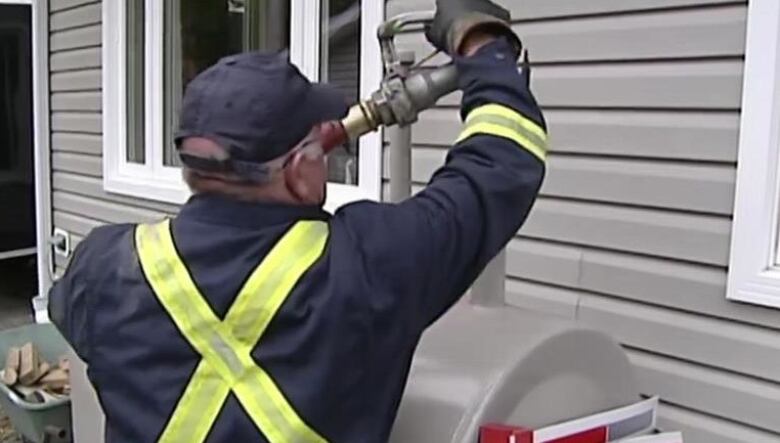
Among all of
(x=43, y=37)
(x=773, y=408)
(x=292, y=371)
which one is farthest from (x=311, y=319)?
(x=43, y=37)

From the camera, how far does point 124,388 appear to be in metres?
1.37

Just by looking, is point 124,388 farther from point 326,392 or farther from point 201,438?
point 326,392

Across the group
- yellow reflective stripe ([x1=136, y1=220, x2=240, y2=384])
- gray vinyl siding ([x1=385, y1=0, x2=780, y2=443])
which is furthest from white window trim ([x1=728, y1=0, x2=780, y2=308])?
yellow reflective stripe ([x1=136, y1=220, x2=240, y2=384])

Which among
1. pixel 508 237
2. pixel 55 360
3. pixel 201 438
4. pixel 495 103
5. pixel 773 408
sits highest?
pixel 495 103

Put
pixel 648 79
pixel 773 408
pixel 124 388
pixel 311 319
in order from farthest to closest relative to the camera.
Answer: pixel 648 79
pixel 773 408
pixel 124 388
pixel 311 319

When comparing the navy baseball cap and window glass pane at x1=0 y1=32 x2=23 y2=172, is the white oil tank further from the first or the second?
window glass pane at x1=0 y1=32 x2=23 y2=172

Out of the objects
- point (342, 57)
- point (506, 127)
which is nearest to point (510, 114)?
point (506, 127)

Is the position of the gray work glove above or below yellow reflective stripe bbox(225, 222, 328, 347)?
above

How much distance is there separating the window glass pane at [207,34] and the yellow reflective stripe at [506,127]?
2649mm

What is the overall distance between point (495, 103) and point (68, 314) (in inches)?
28.5

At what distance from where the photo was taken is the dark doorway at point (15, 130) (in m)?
7.25

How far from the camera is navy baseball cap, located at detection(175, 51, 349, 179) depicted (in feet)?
4.26

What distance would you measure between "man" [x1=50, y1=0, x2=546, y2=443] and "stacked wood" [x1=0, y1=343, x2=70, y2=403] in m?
2.28

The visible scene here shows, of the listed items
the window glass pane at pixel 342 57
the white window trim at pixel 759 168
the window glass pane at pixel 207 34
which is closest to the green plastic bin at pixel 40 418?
the window glass pane at pixel 342 57
